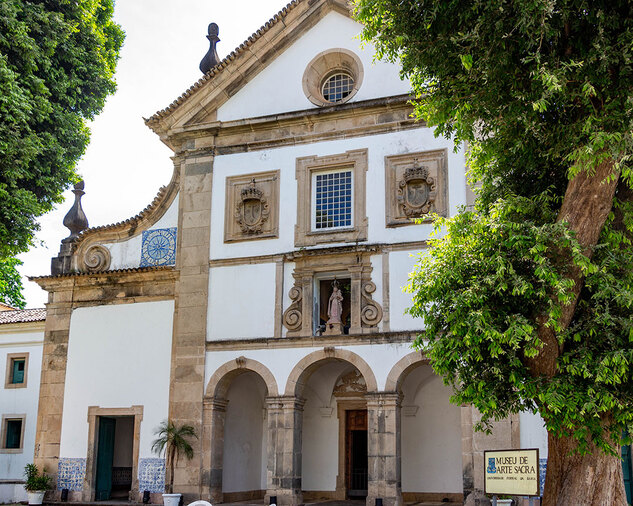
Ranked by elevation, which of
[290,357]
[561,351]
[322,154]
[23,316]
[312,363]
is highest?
[322,154]

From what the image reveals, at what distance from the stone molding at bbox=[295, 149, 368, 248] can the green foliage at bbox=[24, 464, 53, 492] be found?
8.45m

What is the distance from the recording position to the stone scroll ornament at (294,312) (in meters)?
18.8

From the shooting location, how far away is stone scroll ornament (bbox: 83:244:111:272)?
2123cm

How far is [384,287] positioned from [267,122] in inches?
207

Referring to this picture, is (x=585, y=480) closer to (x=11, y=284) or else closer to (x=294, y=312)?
(x=294, y=312)

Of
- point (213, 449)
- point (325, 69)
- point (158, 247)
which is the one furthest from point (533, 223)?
point (158, 247)

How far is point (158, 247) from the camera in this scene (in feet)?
68.5

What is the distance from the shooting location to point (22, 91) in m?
17.2

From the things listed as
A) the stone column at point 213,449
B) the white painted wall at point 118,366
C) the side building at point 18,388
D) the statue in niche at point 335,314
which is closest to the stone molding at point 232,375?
the stone column at point 213,449

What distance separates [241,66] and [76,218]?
615 centimetres

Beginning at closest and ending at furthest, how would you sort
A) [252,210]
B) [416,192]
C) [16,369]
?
[416,192], [252,210], [16,369]

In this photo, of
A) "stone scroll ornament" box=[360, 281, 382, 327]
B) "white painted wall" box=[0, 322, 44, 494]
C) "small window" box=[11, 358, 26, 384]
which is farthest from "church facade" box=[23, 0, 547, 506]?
"small window" box=[11, 358, 26, 384]

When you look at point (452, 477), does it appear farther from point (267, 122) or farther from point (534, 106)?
point (534, 106)

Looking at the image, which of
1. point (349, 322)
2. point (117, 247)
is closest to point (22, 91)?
point (117, 247)
